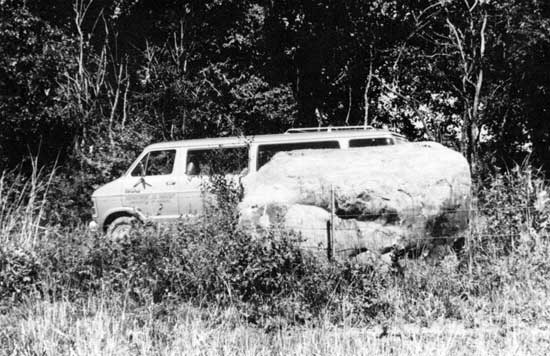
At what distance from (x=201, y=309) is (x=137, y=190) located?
17.7 ft

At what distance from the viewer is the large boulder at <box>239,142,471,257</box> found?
23.3 ft

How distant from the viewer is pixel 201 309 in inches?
239

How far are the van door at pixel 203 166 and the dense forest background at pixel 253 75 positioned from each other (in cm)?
388

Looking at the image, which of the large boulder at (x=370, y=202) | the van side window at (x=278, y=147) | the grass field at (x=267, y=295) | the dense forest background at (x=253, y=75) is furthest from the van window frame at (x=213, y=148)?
the dense forest background at (x=253, y=75)

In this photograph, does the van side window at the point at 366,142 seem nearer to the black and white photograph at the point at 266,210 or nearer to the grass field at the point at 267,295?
the black and white photograph at the point at 266,210

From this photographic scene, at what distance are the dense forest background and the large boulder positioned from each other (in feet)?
21.2

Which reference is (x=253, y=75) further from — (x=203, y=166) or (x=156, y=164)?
(x=203, y=166)

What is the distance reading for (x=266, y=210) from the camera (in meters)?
7.31

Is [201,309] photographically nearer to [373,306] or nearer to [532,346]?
[373,306]

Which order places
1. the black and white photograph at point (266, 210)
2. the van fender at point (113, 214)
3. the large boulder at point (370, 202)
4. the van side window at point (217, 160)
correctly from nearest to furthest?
the black and white photograph at point (266, 210) < the large boulder at point (370, 202) < the van side window at point (217, 160) < the van fender at point (113, 214)

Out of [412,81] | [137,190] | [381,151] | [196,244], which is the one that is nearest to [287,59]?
[412,81]

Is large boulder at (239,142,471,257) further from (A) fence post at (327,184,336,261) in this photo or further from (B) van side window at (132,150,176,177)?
(B) van side window at (132,150,176,177)

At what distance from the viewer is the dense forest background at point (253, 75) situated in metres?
15.2

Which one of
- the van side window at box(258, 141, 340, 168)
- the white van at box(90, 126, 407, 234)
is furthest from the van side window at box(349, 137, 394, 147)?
the van side window at box(258, 141, 340, 168)
